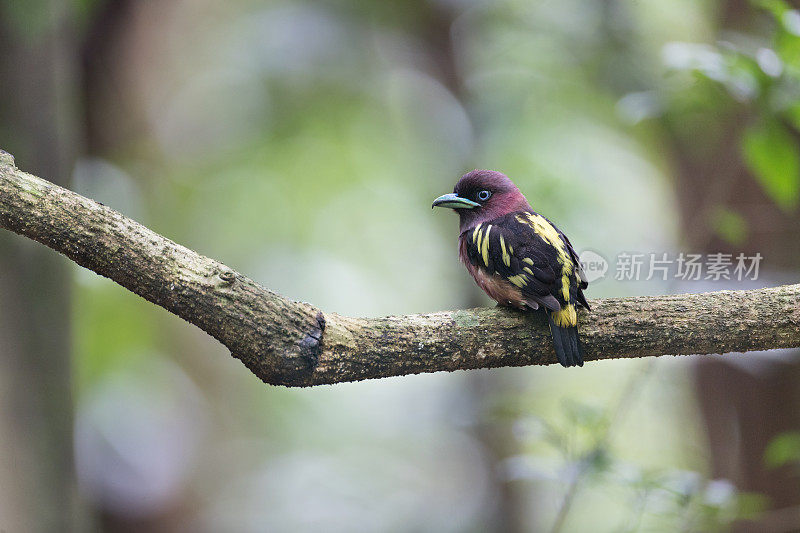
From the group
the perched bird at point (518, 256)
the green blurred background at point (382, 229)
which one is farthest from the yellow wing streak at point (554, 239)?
the green blurred background at point (382, 229)

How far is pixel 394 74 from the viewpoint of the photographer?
7559mm

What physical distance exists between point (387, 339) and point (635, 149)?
19.1ft

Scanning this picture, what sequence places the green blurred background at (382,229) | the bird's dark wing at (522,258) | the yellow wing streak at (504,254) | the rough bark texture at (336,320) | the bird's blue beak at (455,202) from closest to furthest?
1. the rough bark texture at (336,320)
2. the bird's dark wing at (522,258)
3. the yellow wing streak at (504,254)
4. the bird's blue beak at (455,202)
5. the green blurred background at (382,229)

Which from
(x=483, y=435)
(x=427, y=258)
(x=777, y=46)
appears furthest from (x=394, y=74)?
(x=777, y=46)

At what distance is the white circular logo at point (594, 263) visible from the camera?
3733 millimetres

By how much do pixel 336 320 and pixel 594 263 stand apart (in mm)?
1947

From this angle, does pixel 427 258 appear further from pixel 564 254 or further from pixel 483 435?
pixel 564 254

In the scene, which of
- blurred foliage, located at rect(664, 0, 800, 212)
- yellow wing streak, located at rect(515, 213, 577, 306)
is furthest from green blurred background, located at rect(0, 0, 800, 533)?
yellow wing streak, located at rect(515, 213, 577, 306)

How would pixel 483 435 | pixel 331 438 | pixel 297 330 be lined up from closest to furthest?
pixel 297 330 < pixel 483 435 < pixel 331 438

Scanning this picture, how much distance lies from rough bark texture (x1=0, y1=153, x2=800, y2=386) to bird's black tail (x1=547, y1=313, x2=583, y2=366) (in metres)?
0.07

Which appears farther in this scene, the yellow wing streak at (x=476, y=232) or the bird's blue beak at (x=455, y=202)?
the bird's blue beak at (x=455, y=202)

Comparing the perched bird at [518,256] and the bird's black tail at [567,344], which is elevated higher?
the perched bird at [518,256]

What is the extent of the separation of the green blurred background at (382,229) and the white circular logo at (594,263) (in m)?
0.35

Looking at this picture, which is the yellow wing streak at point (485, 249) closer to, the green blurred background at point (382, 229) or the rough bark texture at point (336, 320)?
the rough bark texture at point (336, 320)
